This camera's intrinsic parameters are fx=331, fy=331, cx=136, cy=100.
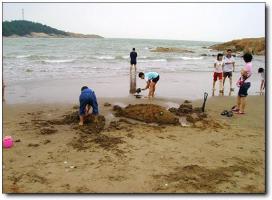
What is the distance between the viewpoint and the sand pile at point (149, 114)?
7426 mm

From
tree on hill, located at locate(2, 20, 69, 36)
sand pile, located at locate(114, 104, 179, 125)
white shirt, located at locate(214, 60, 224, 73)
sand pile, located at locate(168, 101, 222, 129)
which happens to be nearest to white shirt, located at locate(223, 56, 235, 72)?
white shirt, located at locate(214, 60, 224, 73)

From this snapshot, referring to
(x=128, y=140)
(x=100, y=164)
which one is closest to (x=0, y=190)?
(x=100, y=164)

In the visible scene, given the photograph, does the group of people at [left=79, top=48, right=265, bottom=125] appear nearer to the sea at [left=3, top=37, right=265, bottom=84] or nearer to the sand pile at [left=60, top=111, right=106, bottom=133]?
the sand pile at [left=60, top=111, right=106, bottom=133]

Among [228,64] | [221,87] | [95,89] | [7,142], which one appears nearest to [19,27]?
[95,89]

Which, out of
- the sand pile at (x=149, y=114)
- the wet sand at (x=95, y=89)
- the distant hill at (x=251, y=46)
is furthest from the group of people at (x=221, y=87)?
the distant hill at (x=251, y=46)

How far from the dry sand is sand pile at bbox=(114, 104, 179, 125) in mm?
204

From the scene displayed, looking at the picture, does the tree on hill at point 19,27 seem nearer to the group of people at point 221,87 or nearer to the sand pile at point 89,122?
the group of people at point 221,87

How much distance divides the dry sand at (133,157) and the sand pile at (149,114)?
0.67 ft

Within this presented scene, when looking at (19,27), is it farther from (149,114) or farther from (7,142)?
(7,142)

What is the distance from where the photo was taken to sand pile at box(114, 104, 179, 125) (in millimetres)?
7426

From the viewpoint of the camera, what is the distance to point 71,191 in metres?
4.54

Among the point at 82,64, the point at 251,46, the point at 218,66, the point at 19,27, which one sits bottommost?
the point at 218,66

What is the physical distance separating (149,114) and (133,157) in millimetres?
2203

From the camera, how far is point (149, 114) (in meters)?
7.62
